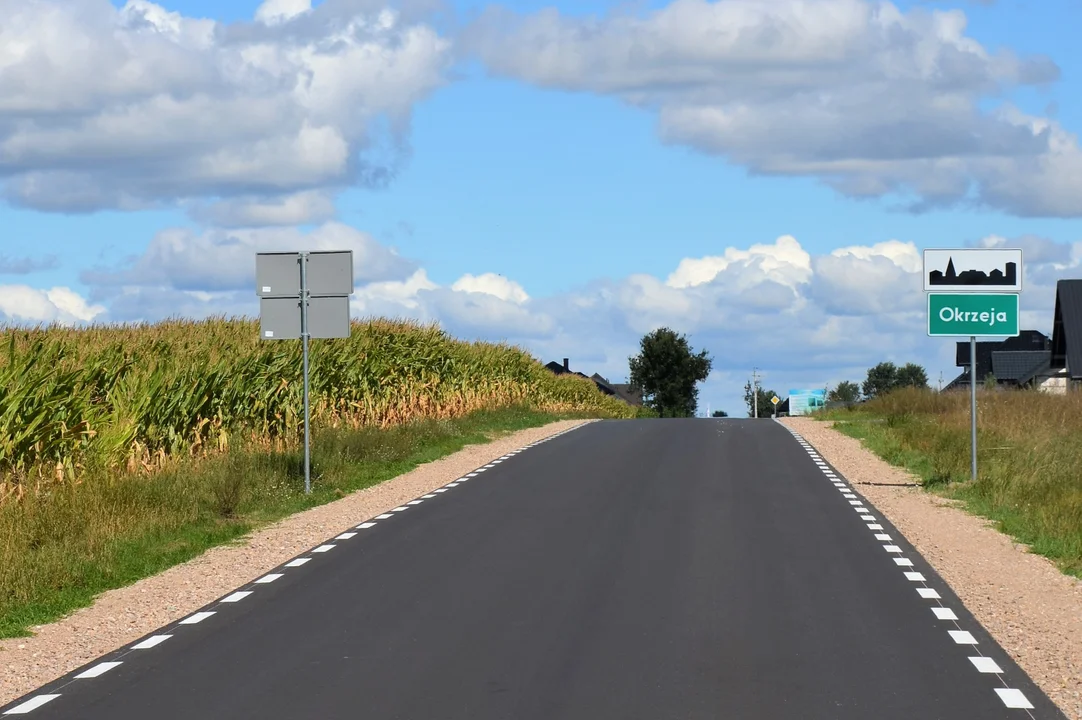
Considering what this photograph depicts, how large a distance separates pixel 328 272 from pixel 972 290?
1031cm

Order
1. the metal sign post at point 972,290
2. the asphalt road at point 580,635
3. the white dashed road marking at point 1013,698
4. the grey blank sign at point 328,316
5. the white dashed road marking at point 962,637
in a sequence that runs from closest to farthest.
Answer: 1. the white dashed road marking at point 1013,698
2. the asphalt road at point 580,635
3. the white dashed road marking at point 962,637
4. the grey blank sign at point 328,316
5. the metal sign post at point 972,290

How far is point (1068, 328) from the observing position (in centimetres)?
8275

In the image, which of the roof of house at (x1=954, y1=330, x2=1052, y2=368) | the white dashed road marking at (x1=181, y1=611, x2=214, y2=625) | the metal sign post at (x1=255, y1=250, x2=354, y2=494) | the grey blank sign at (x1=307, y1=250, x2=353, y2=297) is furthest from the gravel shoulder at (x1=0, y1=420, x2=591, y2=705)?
the roof of house at (x1=954, y1=330, x2=1052, y2=368)

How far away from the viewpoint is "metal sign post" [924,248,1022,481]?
25609 millimetres

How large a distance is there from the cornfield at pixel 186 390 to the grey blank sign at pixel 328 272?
319 cm

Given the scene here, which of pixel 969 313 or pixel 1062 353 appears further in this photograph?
pixel 1062 353

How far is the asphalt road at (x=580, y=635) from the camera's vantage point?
30.3ft

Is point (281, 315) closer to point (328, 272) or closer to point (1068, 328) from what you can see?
point (328, 272)

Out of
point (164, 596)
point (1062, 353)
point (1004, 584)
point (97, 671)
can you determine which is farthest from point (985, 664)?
A: point (1062, 353)

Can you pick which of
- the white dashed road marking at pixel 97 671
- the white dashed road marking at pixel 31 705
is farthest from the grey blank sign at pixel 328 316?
the white dashed road marking at pixel 31 705

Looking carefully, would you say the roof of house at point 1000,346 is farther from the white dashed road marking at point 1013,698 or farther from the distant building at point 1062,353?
the white dashed road marking at point 1013,698

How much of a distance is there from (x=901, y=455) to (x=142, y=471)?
16.1m

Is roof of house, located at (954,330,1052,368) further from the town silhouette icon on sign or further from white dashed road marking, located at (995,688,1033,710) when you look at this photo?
white dashed road marking, located at (995,688,1033,710)

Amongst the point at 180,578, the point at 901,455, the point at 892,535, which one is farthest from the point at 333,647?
the point at 901,455
